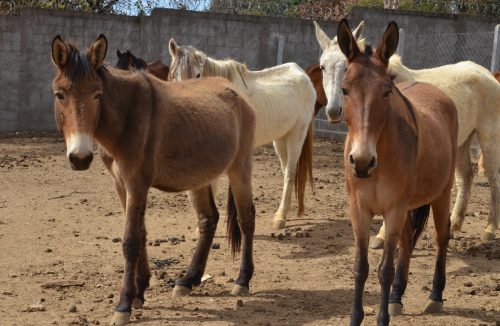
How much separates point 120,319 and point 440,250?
2359mm

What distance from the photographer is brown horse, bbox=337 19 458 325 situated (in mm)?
4938

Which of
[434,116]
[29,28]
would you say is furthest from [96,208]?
[29,28]

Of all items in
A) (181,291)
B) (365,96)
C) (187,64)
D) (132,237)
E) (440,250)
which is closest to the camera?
(365,96)

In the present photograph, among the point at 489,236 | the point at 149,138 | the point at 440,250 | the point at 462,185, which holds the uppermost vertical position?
the point at 149,138

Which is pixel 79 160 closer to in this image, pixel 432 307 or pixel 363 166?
pixel 363 166

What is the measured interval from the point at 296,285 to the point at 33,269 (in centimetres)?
222

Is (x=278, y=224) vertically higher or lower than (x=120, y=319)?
lower

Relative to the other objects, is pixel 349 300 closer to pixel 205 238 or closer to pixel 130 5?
pixel 205 238

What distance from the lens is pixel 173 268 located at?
23.7 ft

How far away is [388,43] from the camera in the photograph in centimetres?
523

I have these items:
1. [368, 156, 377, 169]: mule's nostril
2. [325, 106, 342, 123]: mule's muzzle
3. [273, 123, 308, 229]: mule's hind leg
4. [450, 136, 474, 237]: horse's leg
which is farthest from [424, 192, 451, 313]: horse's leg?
[273, 123, 308, 229]: mule's hind leg

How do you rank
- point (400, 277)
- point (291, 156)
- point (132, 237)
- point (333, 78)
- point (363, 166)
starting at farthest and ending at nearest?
point (291, 156), point (333, 78), point (400, 277), point (132, 237), point (363, 166)

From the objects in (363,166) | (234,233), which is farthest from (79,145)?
(234,233)

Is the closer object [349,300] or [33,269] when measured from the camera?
[349,300]
